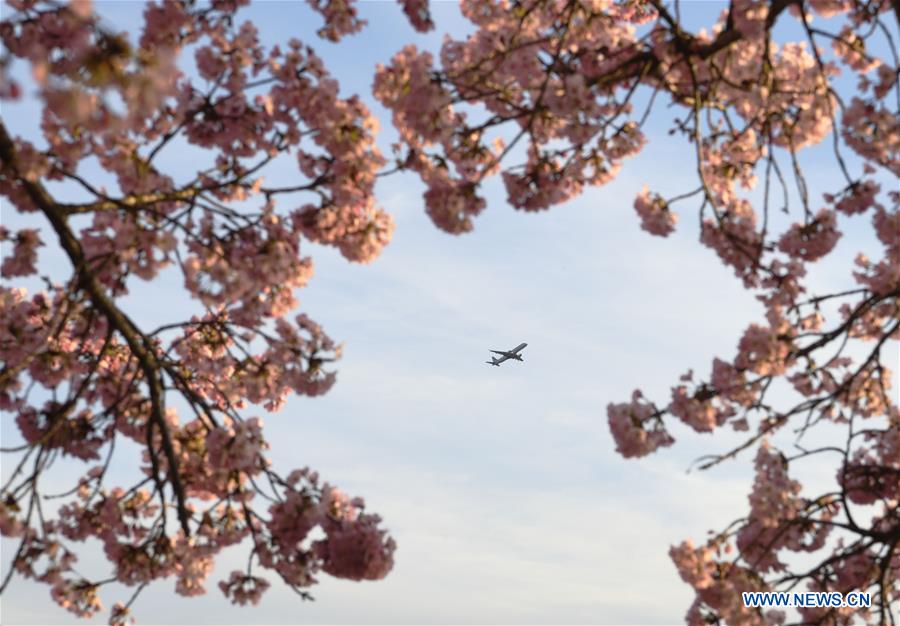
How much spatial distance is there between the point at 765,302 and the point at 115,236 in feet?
20.1

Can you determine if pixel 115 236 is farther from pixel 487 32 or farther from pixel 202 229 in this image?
pixel 487 32

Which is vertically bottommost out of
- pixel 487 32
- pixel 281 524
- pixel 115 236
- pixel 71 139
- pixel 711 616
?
pixel 711 616

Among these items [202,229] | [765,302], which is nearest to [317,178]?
[202,229]

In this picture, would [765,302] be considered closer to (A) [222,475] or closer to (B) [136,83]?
(A) [222,475]

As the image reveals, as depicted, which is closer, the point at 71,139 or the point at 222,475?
the point at 71,139

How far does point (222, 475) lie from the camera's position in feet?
30.8

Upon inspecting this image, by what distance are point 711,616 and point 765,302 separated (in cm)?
312

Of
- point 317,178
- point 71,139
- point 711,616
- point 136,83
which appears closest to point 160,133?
point 71,139

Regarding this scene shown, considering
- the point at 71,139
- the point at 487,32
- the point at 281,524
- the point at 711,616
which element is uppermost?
the point at 487,32

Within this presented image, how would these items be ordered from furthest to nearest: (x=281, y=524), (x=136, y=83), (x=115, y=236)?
(x=281, y=524) → (x=115, y=236) → (x=136, y=83)

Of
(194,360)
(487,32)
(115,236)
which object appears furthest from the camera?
(194,360)

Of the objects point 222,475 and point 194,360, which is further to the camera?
point 194,360

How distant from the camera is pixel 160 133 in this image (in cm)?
928

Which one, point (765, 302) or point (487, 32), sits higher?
point (487, 32)
